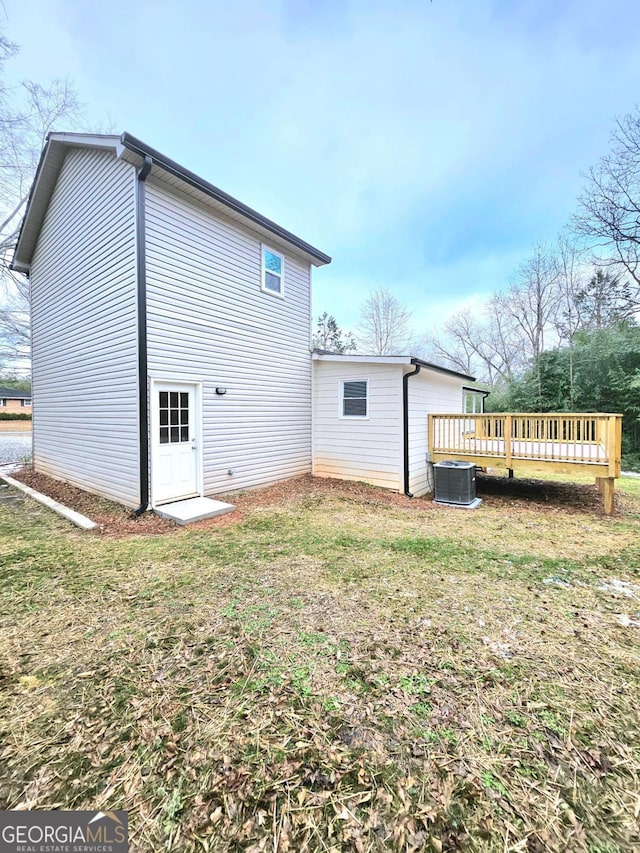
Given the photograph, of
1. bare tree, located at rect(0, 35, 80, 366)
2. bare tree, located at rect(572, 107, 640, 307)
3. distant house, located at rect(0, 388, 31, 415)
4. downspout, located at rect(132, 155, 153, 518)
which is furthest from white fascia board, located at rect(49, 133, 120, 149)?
distant house, located at rect(0, 388, 31, 415)

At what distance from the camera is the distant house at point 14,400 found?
33656mm

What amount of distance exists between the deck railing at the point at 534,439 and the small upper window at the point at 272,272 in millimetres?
4982

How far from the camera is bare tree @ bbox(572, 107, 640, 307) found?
1134 centimetres

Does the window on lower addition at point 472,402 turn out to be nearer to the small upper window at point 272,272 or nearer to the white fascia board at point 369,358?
the white fascia board at point 369,358

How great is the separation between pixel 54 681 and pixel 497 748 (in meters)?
2.62

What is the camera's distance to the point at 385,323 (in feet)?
82.2

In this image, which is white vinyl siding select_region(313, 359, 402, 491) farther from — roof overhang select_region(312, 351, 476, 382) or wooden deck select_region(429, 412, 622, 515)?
wooden deck select_region(429, 412, 622, 515)

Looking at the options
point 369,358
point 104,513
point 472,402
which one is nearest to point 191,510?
point 104,513

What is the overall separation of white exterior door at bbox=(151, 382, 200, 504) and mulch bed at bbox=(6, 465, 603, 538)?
609 mm

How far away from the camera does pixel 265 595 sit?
130 inches

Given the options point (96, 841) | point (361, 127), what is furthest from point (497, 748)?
point (361, 127)

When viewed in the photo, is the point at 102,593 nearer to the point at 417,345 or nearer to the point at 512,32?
the point at 512,32

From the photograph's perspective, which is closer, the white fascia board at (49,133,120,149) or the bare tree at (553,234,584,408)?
the white fascia board at (49,133,120,149)

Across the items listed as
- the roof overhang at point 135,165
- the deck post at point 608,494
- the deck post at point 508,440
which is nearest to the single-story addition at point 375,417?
the deck post at point 508,440
